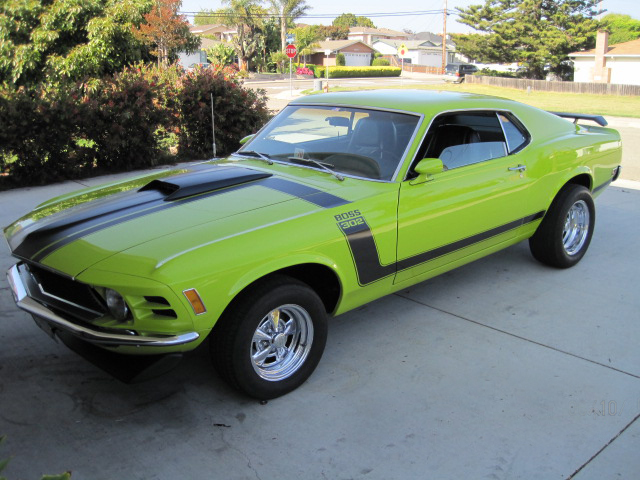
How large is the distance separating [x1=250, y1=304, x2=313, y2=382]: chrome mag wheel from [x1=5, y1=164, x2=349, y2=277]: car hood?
553 mm

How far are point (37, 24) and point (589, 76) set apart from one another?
150ft

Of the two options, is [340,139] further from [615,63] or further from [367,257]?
[615,63]

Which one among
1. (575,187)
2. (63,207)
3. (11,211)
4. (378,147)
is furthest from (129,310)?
(11,211)

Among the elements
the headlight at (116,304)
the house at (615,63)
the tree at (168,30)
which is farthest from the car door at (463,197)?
the house at (615,63)

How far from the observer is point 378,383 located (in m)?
3.59

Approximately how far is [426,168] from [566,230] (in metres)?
2.22

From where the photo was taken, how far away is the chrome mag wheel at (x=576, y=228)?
17.9 feet

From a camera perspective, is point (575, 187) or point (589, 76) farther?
point (589, 76)

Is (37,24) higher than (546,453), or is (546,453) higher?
(37,24)

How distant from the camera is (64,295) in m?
3.20

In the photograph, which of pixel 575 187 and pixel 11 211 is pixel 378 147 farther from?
pixel 11 211

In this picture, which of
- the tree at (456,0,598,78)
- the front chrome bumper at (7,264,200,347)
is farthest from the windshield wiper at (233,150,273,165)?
the tree at (456,0,598,78)

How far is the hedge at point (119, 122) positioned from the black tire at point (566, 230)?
633 cm

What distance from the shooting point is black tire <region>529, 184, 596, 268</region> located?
204 inches
